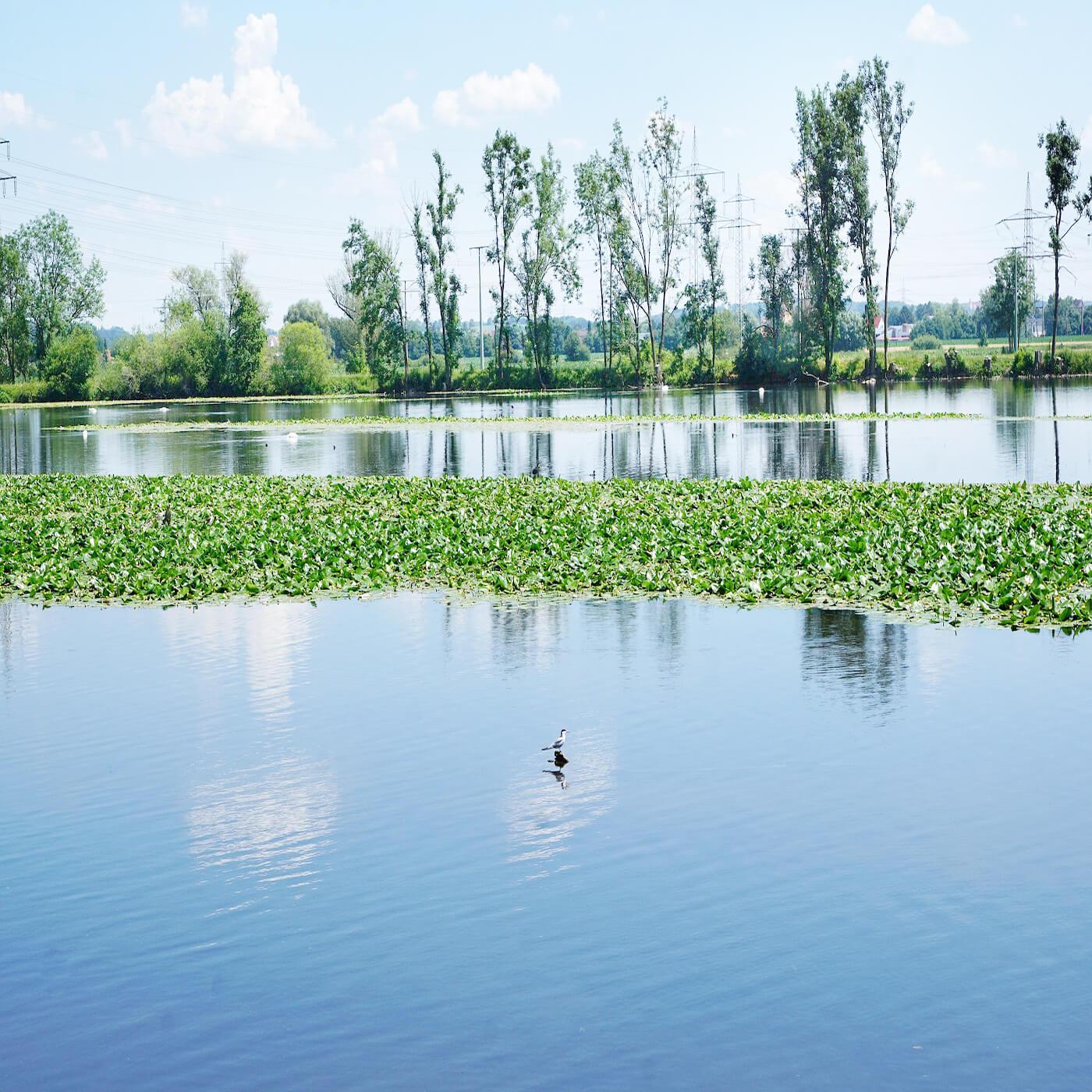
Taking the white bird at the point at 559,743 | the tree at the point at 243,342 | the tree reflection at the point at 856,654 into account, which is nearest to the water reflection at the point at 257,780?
the white bird at the point at 559,743

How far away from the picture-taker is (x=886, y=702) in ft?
45.0

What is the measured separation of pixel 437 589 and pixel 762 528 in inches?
238

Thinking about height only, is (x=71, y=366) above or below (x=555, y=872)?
above

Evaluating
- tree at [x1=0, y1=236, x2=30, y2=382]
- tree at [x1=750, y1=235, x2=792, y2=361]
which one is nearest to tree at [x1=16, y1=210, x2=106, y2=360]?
tree at [x1=0, y1=236, x2=30, y2=382]

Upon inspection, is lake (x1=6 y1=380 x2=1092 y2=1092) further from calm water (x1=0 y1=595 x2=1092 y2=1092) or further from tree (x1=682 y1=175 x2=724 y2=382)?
tree (x1=682 y1=175 x2=724 y2=382)

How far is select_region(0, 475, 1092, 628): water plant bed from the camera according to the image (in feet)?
62.2

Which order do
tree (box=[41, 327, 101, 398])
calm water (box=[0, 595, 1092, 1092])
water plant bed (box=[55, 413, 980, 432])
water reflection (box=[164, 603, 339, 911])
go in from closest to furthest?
calm water (box=[0, 595, 1092, 1092]), water reflection (box=[164, 603, 339, 911]), water plant bed (box=[55, 413, 980, 432]), tree (box=[41, 327, 101, 398])

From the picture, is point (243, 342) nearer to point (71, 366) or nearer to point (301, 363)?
point (301, 363)

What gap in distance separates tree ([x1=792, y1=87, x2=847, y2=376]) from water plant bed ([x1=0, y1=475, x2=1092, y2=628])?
7848 centimetres

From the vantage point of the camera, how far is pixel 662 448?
4716 centimetres

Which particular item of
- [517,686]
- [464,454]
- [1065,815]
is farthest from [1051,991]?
[464,454]

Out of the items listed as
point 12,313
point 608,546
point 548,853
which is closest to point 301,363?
point 12,313

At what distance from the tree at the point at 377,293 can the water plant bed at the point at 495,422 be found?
5266cm

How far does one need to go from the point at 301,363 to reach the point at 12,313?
31569 millimetres
